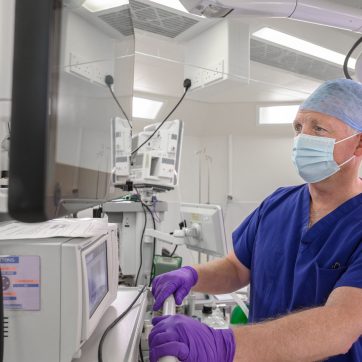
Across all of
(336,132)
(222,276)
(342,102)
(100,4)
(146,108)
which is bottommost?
(222,276)

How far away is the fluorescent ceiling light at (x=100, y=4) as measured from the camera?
2.25 ft

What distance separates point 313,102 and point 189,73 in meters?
1.57

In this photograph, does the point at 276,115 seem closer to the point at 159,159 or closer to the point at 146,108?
the point at 146,108

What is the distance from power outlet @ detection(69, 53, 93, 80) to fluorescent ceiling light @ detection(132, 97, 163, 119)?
4155mm

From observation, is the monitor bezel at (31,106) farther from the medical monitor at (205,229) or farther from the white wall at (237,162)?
the white wall at (237,162)

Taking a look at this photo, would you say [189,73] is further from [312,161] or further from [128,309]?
[128,309]

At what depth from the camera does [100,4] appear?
833 millimetres

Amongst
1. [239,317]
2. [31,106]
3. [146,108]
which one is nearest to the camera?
[31,106]

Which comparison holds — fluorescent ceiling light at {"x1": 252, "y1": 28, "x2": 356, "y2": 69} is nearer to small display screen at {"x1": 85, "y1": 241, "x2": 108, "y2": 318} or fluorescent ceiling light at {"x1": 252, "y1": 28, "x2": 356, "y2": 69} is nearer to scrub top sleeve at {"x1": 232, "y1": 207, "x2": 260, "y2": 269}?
scrub top sleeve at {"x1": 232, "y1": 207, "x2": 260, "y2": 269}

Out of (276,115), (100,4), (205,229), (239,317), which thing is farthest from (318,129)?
(276,115)

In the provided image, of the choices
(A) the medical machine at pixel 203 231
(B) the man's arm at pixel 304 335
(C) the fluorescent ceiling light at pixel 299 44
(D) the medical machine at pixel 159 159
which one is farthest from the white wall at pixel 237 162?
(B) the man's arm at pixel 304 335

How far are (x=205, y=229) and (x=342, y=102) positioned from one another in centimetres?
98

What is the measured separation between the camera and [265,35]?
112 inches

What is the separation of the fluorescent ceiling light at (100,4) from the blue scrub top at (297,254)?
1.00 m
